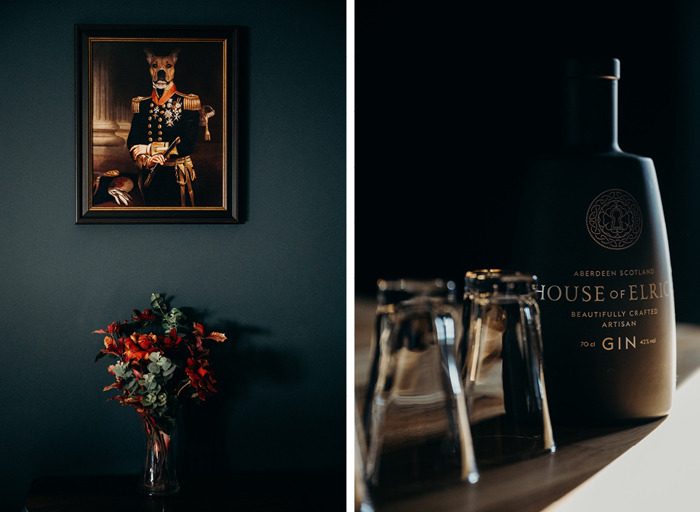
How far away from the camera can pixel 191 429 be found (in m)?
1.55

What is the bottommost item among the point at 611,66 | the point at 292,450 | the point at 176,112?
the point at 292,450

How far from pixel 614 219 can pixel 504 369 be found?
0.31ft

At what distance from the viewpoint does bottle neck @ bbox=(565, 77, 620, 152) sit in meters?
0.27

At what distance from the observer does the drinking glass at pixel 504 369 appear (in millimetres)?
285

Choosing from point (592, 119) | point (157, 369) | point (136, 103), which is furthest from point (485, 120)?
point (136, 103)

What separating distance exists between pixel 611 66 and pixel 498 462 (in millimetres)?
209

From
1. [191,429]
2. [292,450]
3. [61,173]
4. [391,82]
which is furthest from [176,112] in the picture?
[391,82]

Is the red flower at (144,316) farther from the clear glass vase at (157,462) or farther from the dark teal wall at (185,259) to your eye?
the clear glass vase at (157,462)

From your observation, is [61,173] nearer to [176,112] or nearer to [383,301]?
[176,112]

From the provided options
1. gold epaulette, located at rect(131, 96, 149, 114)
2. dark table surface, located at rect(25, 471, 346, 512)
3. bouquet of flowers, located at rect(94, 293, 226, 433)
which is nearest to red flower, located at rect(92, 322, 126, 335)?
bouquet of flowers, located at rect(94, 293, 226, 433)

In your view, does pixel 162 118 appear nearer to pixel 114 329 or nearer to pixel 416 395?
pixel 114 329

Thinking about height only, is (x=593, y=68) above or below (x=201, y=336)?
above

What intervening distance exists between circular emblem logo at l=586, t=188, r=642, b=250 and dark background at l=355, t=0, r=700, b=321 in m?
0.02

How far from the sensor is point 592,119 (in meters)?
0.27
